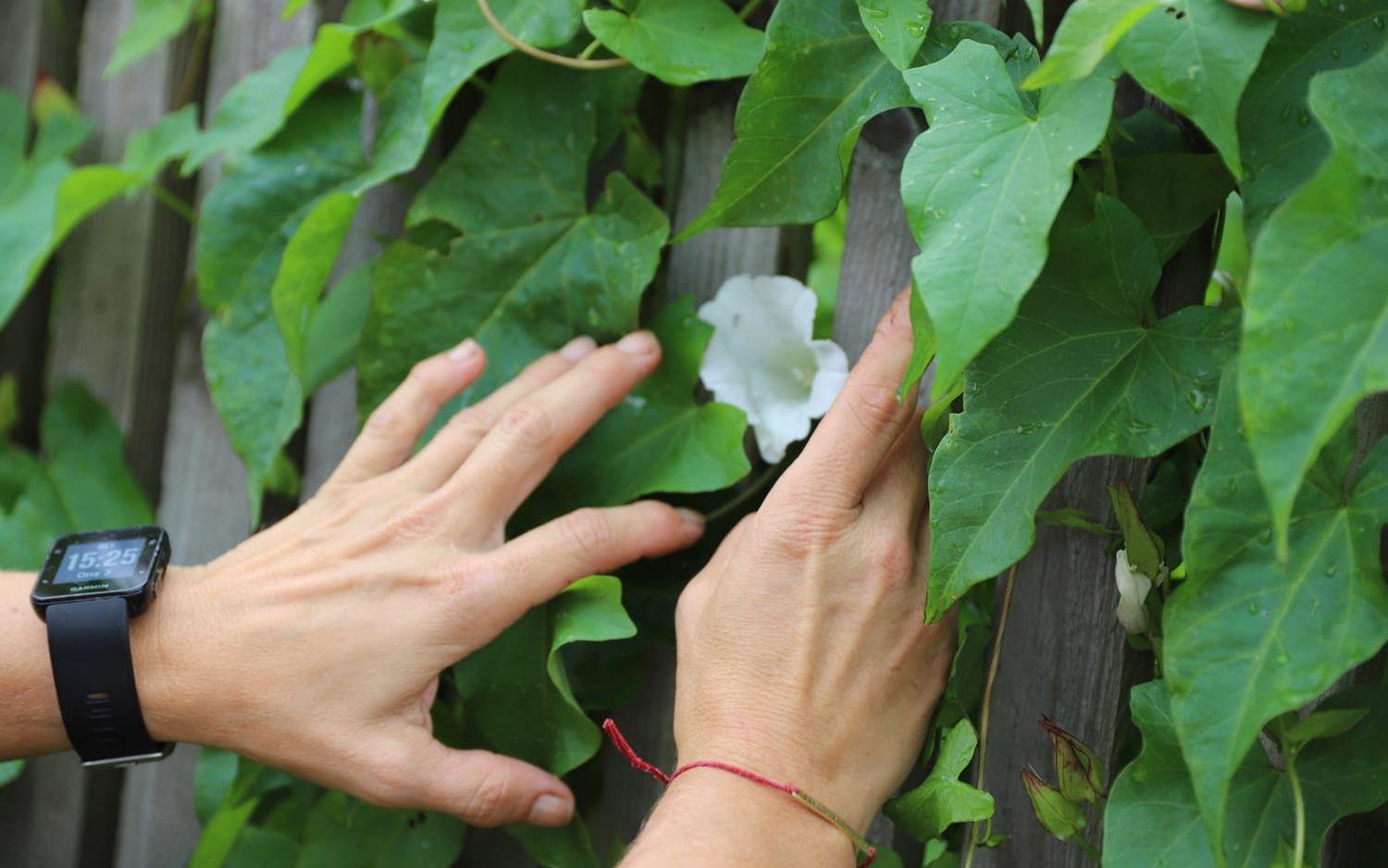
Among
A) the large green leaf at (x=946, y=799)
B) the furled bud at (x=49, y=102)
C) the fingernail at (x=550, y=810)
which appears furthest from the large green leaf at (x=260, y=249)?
the large green leaf at (x=946, y=799)

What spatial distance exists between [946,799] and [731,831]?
0.46 feet

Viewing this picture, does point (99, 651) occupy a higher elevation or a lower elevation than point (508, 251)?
lower

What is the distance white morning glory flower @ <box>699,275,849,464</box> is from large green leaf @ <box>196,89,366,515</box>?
435mm

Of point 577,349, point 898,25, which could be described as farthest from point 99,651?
point 898,25

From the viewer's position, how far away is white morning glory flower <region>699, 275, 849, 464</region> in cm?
103

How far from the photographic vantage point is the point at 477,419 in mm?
1092

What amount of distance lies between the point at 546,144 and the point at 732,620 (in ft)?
1.70

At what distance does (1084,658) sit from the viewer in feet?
2.91

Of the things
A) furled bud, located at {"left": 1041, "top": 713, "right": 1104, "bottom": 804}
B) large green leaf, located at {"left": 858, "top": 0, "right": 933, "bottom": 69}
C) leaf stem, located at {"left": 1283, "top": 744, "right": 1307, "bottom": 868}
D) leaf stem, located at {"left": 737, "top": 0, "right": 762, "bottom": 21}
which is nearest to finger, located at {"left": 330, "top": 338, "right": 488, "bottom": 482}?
leaf stem, located at {"left": 737, "top": 0, "right": 762, "bottom": 21}

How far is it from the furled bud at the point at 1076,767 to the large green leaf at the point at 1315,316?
0.34 metres

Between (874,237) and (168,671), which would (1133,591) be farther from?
(168,671)

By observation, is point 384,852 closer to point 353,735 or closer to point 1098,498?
point 353,735

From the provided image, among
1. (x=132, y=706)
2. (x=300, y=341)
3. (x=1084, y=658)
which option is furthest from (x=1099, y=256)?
(x=132, y=706)

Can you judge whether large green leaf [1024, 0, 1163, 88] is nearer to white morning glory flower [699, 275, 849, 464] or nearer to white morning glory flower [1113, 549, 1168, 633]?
white morning glory flower [1113, 549, 1168, 633]
